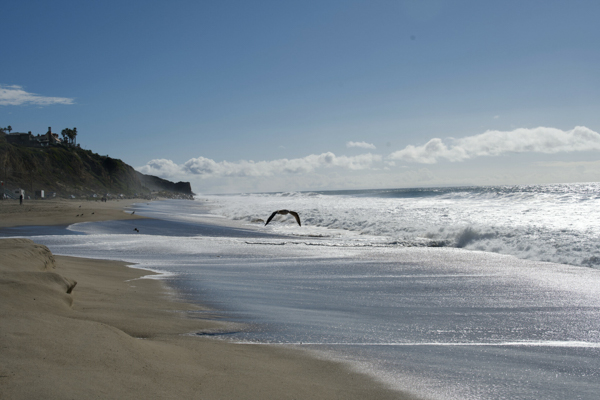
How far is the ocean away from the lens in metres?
3.64

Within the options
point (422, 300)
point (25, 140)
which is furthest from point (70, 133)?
point (422, 300)

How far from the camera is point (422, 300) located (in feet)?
20.8

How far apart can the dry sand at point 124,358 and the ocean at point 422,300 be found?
441 mm

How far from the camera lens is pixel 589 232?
13.3 m

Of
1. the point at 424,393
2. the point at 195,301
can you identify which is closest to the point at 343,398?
the point at 424,393

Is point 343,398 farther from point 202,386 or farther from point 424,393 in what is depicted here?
point 202,386

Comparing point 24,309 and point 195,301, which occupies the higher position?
point 24,309

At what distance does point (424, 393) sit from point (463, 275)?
5.98 metres

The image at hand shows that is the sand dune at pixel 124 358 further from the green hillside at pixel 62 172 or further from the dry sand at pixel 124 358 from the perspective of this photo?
the green hillside at pixel 62 172

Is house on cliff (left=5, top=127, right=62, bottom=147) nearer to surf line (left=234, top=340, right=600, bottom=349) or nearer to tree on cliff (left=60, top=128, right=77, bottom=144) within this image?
tree on cliff (left=60, top=128, right=77, bottom=144)

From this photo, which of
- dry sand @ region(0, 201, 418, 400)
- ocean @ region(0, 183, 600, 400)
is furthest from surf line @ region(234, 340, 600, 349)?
dry sand @ region(0, 201, 418, 400)

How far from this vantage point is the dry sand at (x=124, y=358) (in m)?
2.43

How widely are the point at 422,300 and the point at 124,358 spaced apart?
480cm

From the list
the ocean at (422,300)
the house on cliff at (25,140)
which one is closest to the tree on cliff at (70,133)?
the house on cliff at (25,140)
